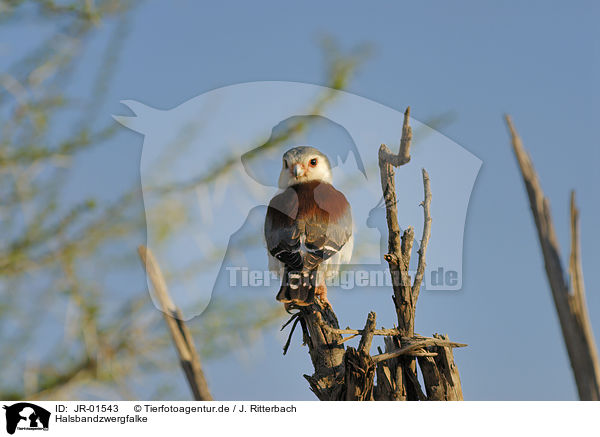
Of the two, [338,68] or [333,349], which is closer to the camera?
[333,349]

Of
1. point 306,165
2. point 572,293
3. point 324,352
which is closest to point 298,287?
point 324,352

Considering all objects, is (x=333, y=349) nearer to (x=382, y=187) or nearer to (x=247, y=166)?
(x=382, y=187)

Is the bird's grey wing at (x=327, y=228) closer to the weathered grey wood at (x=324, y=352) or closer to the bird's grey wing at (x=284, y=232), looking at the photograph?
the bird's grey wing at (x=284, y=232)

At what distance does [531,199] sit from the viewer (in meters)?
0.81

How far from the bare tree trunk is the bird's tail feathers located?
36 cm

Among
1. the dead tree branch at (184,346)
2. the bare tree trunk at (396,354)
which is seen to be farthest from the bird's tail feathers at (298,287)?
the dead tree branch at (184,346)

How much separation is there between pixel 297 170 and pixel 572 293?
6.16 ft

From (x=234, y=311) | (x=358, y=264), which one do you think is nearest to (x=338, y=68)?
(x=358, y=264)

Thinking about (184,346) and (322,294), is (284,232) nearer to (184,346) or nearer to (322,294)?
(322,294)

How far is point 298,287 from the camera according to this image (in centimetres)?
227

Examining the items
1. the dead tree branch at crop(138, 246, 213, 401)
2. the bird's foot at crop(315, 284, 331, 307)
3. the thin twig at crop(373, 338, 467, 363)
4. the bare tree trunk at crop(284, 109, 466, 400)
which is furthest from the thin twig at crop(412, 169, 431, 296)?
the dead tree branch at crop(138, 246, 213, 401)

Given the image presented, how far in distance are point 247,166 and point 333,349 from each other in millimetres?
1129
